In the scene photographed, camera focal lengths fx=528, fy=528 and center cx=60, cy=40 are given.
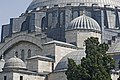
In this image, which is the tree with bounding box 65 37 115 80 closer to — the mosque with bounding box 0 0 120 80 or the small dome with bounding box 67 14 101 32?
the mosque with bounding box 0 0 120 80

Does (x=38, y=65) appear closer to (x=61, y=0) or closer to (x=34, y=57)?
(x=34, y=57)

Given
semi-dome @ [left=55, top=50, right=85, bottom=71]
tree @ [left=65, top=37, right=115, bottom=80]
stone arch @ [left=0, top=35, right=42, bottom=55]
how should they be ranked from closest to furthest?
1. tree @ [left=65, top=37, right=115, bottom=80]
2. semi-dome @ [left=55, top=50, right=85, bottom=71]
3. stone arch @ [left=0, top=35, right=42, bottom=55]

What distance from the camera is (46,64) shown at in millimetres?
50688

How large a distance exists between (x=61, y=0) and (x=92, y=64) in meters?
27.6

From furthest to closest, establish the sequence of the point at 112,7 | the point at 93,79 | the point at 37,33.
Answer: the point at 112,7 < the point at 37,33 < the point at 93,79

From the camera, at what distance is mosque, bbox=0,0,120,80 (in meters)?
49.5

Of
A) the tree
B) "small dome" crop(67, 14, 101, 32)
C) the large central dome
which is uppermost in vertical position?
the large central dome

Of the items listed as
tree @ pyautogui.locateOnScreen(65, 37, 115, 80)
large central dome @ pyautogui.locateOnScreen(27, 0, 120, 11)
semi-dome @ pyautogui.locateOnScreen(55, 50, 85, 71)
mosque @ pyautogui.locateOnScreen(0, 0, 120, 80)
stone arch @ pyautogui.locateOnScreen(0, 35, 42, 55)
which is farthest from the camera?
large central dome @ pyautogui.locateOnScreen(27, 0, 120, 11)

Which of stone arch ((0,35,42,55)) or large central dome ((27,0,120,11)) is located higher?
large central dome ((27,0,120,11))

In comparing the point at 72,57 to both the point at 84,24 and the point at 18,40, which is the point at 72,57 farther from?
the point at 18,40

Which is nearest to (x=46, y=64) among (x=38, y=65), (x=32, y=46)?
(x=38, y=65)

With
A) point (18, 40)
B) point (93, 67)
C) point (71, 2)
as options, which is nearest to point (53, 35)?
point (18, 40)

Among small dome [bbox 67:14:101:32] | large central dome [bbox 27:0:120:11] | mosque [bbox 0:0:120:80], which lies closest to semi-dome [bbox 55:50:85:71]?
mosque [bbox 0:0:120:80]

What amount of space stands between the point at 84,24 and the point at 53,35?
14.2 feet
